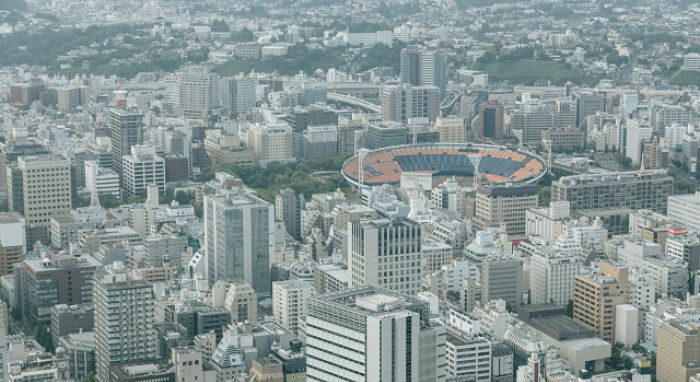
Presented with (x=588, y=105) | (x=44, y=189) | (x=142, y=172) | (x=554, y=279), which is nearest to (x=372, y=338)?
(x=554, y=279)

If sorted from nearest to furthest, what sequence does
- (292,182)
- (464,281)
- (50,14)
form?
(464,281)
(292,182)
(50,14)

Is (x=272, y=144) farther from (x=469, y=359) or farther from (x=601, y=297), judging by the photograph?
(x=469, y=359)

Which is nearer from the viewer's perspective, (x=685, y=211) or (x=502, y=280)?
(x=502, y=280)

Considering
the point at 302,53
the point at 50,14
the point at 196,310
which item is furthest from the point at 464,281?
the point at 50,14

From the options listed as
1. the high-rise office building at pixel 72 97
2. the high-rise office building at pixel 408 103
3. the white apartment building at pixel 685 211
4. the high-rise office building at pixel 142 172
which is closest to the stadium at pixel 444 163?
the high-rise office building at pixel 142 172

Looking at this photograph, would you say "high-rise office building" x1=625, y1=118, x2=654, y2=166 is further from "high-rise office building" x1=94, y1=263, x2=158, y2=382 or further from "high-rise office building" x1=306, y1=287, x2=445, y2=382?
"high-rise office building" x1=306, y1=287, x2=445, y2=382

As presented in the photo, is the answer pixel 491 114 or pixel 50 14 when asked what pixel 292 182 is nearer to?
pixel 491 114
